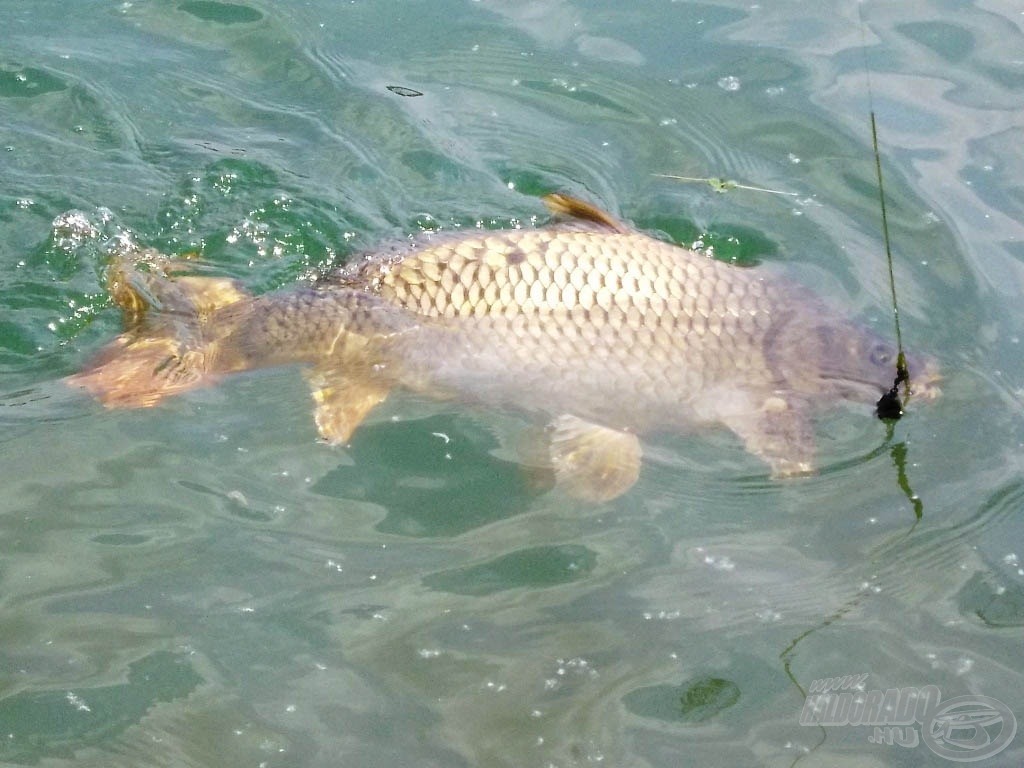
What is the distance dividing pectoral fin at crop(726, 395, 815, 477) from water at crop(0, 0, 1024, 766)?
8 cm

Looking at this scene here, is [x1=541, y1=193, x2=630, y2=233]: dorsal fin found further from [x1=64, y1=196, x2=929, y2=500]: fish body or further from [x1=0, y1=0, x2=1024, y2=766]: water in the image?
[x1=0, y1=0, x2=1024, y2=766]: water

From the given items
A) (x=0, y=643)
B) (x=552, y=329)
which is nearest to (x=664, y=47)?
(x=552, y=329)

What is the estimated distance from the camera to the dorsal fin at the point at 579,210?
4352mm

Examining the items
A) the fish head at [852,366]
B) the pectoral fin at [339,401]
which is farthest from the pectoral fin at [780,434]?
the pectoral fin at [339,401]

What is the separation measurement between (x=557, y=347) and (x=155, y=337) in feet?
4.83

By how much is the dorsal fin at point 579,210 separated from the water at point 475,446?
2.68 ft

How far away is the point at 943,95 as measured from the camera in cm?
607

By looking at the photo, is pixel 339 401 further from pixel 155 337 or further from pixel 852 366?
pixel 852 366

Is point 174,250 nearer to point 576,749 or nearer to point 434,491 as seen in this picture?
point 434,491

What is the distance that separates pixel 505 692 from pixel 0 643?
55.6 inches

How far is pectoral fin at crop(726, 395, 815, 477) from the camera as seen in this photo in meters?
4.09

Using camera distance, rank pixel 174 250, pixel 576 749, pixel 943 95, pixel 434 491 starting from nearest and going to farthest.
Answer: pixel 576 749 < pixel 434 491 < pixel 174 250 < pixel 943 95

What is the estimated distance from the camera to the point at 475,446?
4152 mm

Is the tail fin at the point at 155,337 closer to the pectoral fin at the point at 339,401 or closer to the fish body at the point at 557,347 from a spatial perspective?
the fish body at the point at 557,347
